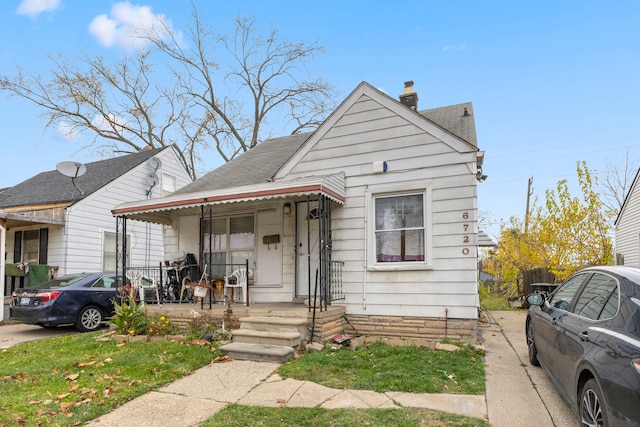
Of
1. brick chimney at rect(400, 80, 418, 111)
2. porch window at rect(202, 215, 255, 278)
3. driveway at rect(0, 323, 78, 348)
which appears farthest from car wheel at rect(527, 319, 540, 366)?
driveway at rect(0, 323, 78, 348)

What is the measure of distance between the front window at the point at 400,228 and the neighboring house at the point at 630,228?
11861 millimetres

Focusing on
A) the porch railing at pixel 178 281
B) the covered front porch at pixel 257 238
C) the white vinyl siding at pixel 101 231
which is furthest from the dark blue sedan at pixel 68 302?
the white vinyl siding at pixel 101 231

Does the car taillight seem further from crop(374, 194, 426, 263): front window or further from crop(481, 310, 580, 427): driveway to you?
crop(481, 310, 580, 427): driveway

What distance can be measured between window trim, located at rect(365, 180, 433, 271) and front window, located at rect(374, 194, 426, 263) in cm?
6

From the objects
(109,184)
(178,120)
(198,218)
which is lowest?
(198,218)

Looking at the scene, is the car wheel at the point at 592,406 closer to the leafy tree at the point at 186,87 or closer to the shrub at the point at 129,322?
the shrub at the point at 129,322

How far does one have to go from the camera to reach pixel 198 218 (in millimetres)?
9828

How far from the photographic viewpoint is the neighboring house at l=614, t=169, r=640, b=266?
15.2m

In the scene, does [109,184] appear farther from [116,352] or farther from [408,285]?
[408,285]

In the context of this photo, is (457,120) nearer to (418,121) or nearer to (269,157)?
(418,121)

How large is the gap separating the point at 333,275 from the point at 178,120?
20.5 meters

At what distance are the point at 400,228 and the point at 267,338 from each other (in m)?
2.97

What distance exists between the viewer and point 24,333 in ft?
31.3

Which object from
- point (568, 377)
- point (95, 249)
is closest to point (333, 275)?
point (568, 377)
